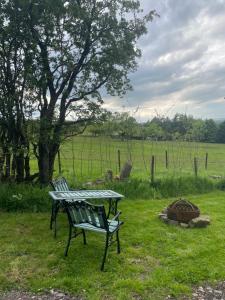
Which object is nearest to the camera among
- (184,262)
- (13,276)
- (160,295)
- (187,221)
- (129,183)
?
(160,295)

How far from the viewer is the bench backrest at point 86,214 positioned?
4.03m

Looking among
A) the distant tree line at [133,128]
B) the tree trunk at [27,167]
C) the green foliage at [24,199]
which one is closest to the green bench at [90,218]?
the green foliage at [24,199]

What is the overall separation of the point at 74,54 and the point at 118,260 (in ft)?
17.5

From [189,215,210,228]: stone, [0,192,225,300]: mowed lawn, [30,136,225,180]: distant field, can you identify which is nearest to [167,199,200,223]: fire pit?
[189,215,210,228]: stone

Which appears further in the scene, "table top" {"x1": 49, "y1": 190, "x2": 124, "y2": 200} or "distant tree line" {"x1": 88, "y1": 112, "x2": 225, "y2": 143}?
"distant tree line" {"x1": 88, "y1": 112, "x2": 225, "y2": 143}

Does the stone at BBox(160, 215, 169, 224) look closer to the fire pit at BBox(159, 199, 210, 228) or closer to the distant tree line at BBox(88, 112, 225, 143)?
the fire pit at BBox(159, 199, 210, 228)

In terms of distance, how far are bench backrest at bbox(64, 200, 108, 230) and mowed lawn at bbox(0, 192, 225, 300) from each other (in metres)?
0.50

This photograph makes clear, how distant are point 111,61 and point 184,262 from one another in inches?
207

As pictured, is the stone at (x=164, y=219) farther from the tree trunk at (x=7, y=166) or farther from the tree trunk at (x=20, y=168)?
the tree trunk at (x=7, y=166)

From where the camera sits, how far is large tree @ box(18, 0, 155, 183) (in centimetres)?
740

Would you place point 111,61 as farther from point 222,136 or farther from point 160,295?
point 222,136

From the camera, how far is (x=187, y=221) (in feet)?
19.7

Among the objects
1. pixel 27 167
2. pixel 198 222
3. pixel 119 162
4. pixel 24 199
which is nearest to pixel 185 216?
pixel 198 222

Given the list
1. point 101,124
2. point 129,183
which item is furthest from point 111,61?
point 129,183
